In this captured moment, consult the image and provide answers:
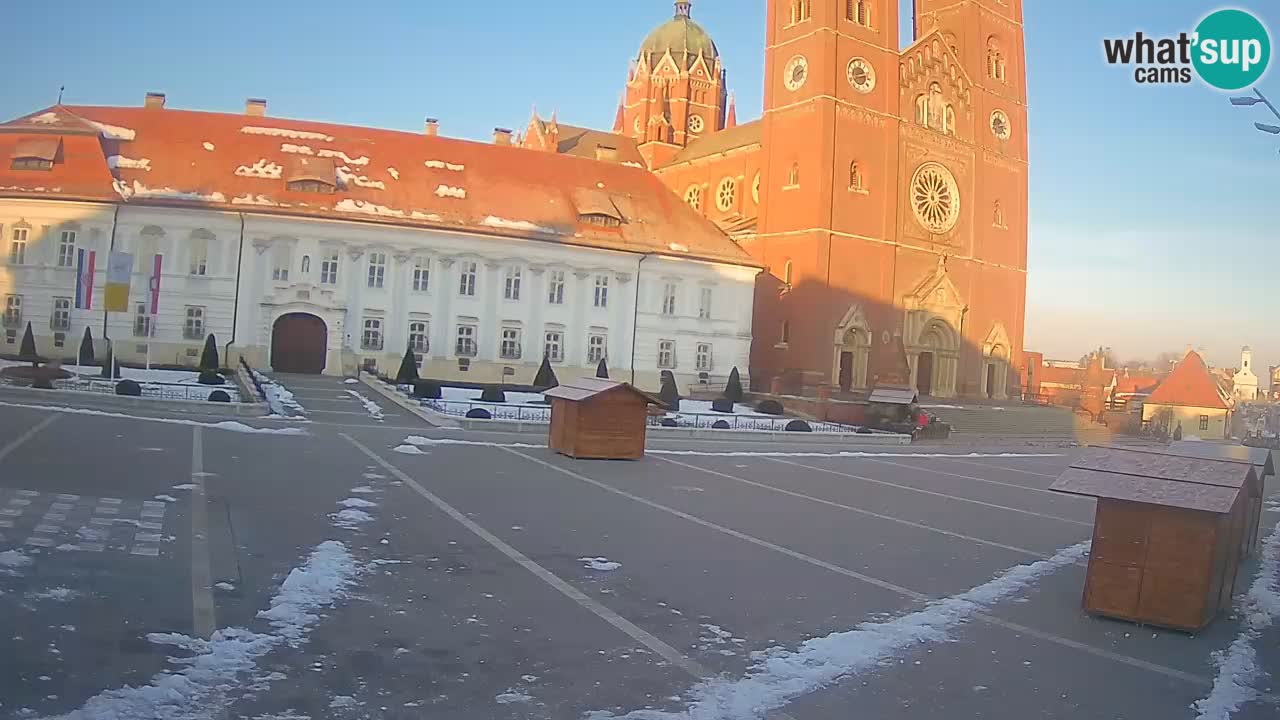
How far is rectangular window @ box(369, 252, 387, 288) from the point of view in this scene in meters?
42.7

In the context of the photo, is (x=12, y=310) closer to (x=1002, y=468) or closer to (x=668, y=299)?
(x=668, y=299)

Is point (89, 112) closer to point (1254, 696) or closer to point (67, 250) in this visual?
point (67, 250)

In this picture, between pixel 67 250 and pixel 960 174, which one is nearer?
pixel 67 250

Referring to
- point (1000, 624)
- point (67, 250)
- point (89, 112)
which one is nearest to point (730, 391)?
point (67, 250)

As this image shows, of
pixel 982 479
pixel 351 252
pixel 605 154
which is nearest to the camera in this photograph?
pixel 982 479

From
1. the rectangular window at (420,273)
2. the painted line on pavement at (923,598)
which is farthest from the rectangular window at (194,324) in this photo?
the painted line on pavement at (923,598)

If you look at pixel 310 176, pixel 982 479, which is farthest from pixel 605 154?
pixel 982 479

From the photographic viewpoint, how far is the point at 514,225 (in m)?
44.4

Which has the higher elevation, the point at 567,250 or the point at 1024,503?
the point at 567,250

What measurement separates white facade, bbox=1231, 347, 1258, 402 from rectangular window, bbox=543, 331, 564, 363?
104831 millimetres

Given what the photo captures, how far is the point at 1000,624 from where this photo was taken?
31.4 ft

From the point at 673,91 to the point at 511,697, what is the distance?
68.9 m

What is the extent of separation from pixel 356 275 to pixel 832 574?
34793mm

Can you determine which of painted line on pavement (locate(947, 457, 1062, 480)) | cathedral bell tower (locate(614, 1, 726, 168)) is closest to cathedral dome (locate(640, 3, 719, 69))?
cathedral bell tower (locate(614, 1, 726, 168))
